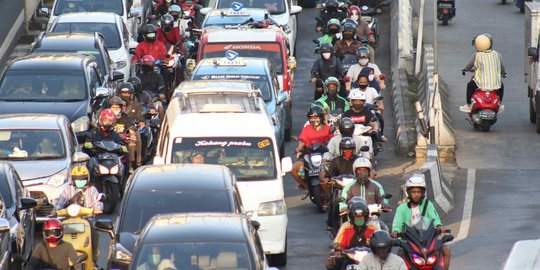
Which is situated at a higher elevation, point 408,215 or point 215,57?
point 408,215

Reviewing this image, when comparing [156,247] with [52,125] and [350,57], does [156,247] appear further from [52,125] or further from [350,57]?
[350,57]

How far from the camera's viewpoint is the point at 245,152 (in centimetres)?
2139

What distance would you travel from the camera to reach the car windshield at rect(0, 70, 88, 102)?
27320 mm

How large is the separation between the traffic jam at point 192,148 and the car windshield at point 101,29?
0.12 ft

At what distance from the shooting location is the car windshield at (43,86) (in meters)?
27.3

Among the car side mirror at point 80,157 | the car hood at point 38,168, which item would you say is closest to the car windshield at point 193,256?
the car side mirror at point 80,157

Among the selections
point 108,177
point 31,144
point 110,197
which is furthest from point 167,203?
point 108,177

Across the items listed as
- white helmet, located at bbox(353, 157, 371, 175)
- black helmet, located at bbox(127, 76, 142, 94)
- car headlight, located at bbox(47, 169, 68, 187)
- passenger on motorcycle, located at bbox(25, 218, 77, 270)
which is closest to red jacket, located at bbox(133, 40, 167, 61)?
black helmet, located at bbox(127, 76, 142, 94)

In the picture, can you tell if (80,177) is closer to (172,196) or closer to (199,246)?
(172,196)

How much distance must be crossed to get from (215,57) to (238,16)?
4045 millimetres

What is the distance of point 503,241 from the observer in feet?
74.4

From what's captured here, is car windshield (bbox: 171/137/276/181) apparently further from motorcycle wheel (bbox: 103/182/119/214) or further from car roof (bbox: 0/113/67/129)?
motorcycle wheel (bbox: 103/182/119/214)

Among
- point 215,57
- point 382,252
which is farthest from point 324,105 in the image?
point 382,252

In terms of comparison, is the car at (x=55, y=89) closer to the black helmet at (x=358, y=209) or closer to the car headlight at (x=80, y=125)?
the car headlight at (x=80, y=125)
